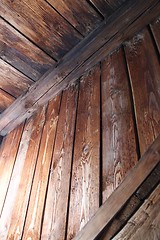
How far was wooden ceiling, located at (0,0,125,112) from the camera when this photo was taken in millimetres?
1470

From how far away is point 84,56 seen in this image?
1.63 m

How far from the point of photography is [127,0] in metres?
1.48

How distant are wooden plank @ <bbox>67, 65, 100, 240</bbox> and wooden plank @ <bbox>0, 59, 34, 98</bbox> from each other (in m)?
0.61

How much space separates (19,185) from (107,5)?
132 cm

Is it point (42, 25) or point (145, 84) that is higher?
point (42, 25)

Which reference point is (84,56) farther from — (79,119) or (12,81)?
(12,81)

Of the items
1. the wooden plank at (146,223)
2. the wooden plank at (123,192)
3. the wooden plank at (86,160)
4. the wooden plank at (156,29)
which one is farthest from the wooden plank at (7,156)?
the wooden plank at (156,29)

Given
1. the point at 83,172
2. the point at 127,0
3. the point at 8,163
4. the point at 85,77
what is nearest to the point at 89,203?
the point at 83,172

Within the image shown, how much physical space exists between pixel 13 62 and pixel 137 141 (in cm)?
123

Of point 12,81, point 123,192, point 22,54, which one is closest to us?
point 123,192

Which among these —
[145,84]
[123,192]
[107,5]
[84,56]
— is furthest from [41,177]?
[107,5]

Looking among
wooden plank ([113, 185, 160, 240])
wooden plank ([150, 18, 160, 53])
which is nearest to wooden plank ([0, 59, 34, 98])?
wooden plank ([150, 18, 160, 53])

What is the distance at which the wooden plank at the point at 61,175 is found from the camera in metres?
1.02

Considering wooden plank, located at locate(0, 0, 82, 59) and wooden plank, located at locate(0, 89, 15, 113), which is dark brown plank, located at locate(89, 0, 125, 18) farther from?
wooden plank, located at locate(0, 89, 15, 113)
